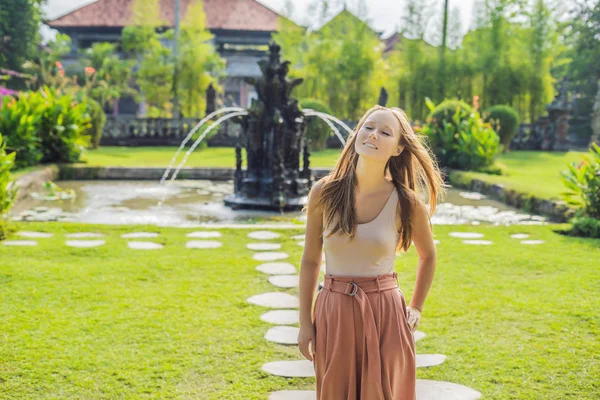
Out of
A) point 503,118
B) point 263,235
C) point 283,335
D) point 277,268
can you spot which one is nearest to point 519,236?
point 263,235

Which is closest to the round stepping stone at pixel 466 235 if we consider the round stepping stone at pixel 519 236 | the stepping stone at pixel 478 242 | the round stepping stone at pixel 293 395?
Result: the stepping stone at pixel 478 242

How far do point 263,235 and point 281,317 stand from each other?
236cm

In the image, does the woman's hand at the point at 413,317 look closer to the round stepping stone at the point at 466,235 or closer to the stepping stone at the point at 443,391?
the stepping stone at the point at 443,391

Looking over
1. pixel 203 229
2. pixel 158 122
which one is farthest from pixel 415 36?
pixel 203 229

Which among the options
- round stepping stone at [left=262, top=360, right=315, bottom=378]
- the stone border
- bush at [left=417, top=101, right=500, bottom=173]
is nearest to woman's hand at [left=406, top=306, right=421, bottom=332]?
round stepping stone at [left=262, top=360, right=315, bottom=378]

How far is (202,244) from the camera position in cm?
577

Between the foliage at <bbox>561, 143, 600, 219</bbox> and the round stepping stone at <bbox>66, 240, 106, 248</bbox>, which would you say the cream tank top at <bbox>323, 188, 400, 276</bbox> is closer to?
the round stepping stone at <bbox>66, 240, 106, 248</bbox>

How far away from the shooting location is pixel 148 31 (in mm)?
24203

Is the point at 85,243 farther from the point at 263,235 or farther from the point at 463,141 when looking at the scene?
the point at 463,141

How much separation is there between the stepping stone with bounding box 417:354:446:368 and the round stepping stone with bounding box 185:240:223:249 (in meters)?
2.67

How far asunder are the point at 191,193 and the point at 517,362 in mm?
6977

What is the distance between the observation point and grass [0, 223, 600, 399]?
9.80 feet

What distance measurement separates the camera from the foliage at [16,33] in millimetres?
26359

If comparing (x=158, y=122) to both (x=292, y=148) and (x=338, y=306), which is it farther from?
(x=338, y=306)
